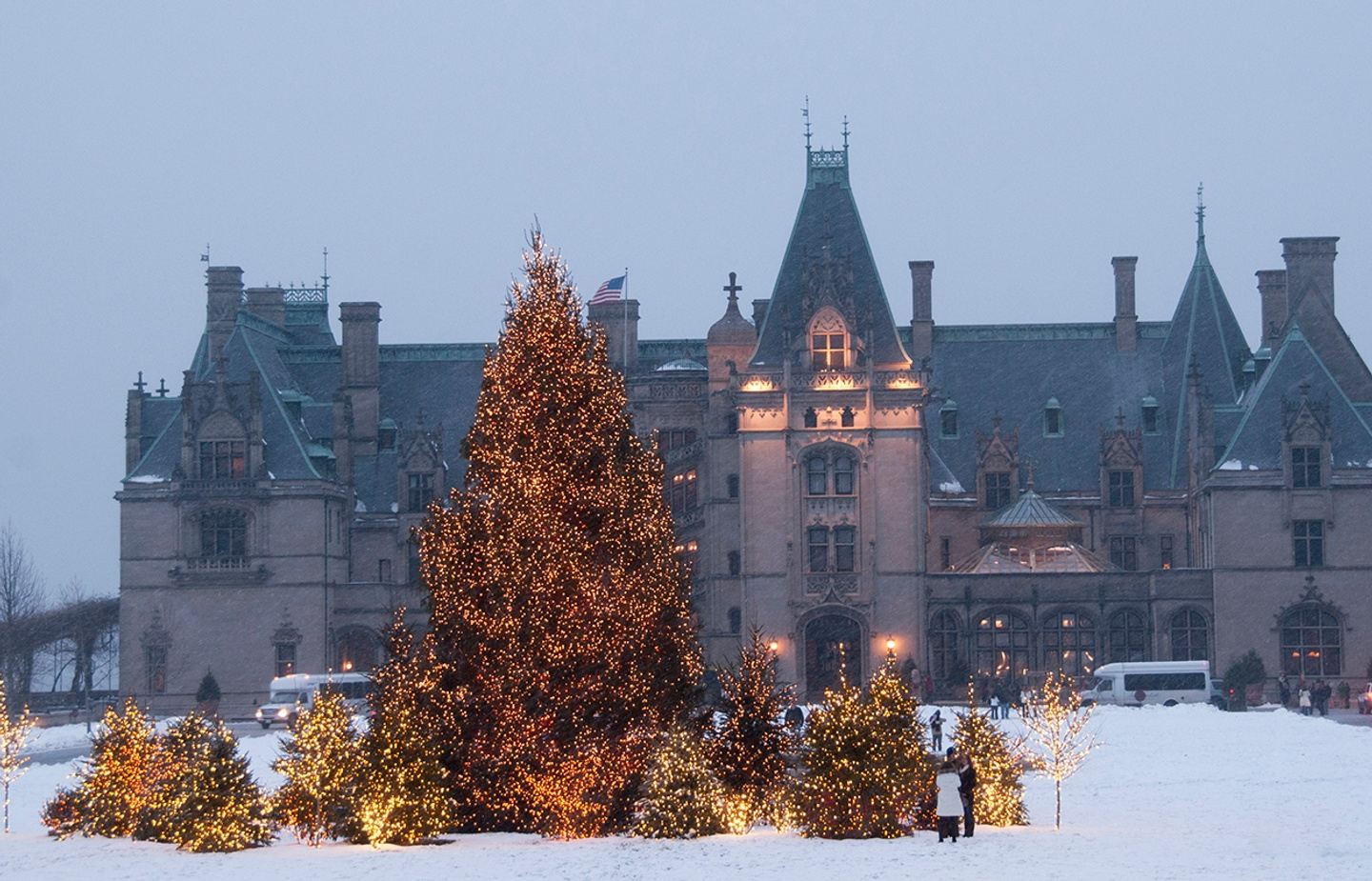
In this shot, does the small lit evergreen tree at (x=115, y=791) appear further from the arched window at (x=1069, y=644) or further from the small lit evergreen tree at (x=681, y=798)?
the arched window at (x=1069, y=644)

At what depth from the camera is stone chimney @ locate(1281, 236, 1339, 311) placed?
79.1m

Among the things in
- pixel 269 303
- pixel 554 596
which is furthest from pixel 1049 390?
Result: pixel 554 596

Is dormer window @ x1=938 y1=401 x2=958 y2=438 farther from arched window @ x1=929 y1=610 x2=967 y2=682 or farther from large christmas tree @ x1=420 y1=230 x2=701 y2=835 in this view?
large christmas tree @ x1=420 y1=230 x2=701 y2=835

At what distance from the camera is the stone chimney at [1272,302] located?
264ft

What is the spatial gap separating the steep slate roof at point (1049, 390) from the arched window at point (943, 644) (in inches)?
314

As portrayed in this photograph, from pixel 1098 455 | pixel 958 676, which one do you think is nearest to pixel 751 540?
pixel 958 676

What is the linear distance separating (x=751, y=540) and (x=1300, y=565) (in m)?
18.3

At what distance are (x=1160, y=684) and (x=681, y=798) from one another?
130 ft

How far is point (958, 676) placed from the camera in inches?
2889

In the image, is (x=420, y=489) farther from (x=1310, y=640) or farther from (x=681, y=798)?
(x=681, y=798)

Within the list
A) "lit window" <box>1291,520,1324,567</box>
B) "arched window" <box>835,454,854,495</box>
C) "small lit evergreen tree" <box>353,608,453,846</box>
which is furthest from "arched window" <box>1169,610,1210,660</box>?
"small lit evergreen tree" <box>353,608,453,846</box>

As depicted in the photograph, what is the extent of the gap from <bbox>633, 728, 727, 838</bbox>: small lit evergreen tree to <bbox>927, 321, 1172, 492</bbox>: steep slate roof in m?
50.2

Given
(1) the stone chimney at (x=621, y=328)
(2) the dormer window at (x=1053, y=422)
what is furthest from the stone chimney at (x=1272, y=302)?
(1) the stone chimney at (x=621, y=328)

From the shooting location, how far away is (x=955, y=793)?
30.3 m
